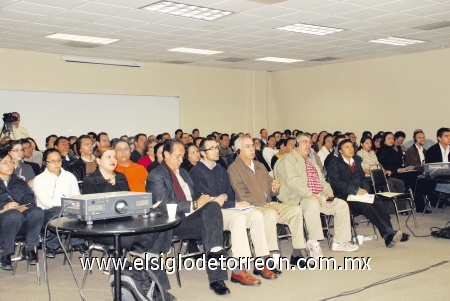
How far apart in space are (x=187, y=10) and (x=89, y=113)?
17.6ft

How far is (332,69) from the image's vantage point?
1432 centimetres

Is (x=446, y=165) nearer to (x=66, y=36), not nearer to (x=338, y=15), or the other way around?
(x=338, y=15)

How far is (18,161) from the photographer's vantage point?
20.0 ft

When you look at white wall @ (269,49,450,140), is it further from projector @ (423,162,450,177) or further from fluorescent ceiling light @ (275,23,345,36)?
projector @ (423,162,450,177)

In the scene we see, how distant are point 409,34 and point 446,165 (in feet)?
12.5

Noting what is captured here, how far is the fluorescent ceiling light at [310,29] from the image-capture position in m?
9.27

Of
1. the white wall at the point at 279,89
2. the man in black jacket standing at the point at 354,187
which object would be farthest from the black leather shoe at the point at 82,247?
the white wall at the point at 279,89

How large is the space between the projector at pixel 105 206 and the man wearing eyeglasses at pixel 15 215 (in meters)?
1.15

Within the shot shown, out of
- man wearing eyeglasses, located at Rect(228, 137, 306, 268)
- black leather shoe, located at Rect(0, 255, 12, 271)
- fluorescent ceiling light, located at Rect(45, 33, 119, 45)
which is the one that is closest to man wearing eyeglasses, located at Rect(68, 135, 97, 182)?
black leather shoe, located at Rect(0, 255, 12, 271)

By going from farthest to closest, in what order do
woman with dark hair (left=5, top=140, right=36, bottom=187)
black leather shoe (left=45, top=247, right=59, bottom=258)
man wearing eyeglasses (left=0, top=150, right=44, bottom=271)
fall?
woman with dark hair (left=5, top=140, right=36, bottom=187), black leather shoe (left=45, top=247, right=59, bottom=258), man wearing eyeglasses (left=0, top=150, right=44, bottom=271)

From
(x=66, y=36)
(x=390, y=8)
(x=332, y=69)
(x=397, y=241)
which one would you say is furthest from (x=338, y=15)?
(x=332, y=69)

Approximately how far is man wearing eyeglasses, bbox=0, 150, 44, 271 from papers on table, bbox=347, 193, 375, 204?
3.23m

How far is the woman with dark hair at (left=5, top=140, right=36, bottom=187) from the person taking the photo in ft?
19.5

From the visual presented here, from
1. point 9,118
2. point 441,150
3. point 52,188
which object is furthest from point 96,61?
point 52,188
